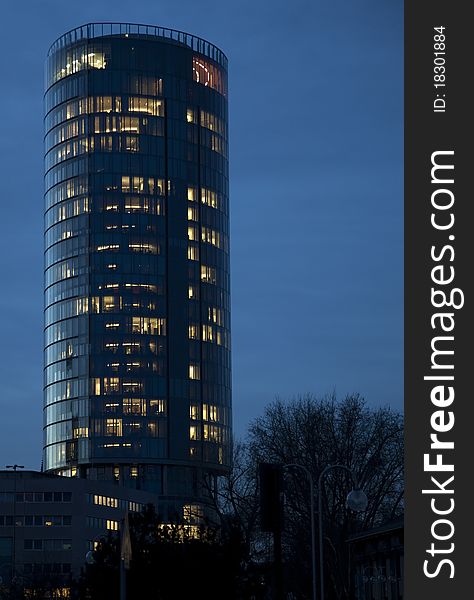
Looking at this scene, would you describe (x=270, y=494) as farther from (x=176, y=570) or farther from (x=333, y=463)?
(x=333, y=463)

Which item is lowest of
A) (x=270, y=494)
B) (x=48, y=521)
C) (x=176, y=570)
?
(x=270, y=494)

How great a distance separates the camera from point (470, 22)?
24125mm

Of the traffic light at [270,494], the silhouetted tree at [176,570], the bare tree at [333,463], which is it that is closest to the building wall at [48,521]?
the bare tree at [333,463]

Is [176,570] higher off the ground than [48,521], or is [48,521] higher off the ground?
[48,521]

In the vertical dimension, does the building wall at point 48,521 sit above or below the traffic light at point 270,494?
above

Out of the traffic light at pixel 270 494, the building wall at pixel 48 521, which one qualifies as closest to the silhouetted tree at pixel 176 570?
the traffic light at pixel 270 494

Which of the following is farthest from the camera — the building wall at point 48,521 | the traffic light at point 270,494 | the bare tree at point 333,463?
the building wall at point 48,521

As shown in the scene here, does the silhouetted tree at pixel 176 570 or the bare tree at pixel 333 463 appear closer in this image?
the silhouetted tree at pixel 176 570

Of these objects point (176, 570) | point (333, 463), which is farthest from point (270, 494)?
point (333, 463)

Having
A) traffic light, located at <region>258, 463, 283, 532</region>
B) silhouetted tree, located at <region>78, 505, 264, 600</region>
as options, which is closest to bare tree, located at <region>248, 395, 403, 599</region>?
silhouetted tree, located at <region>78, 505, 264, 600</region>

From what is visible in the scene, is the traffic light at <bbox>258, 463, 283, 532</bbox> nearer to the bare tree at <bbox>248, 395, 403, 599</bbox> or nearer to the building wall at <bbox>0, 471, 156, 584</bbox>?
the bare tree at <bbox>248, 395, 403, 599</bbox>

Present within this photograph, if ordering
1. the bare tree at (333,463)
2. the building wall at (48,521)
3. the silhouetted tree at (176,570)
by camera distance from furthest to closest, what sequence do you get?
the building wall at (48,521) → the bare tree at (333,463) → the silhouetted tree at (176,570)

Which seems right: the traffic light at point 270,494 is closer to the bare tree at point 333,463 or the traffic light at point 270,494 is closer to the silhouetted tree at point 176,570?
the silhouetted tree at point 176,570

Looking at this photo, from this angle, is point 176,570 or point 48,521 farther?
point 48,521
